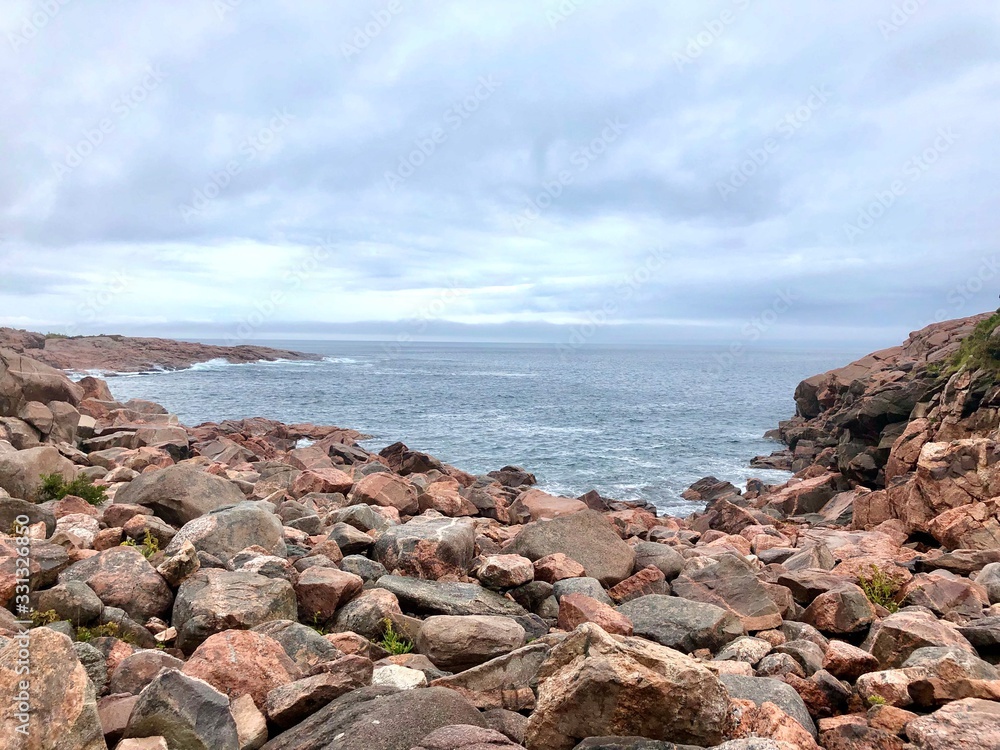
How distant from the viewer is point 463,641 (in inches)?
283

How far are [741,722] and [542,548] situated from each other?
6.49 m

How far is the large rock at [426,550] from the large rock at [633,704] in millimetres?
4924

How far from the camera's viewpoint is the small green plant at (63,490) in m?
12.5

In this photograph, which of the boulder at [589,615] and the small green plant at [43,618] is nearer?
the small green plant at [43,618]

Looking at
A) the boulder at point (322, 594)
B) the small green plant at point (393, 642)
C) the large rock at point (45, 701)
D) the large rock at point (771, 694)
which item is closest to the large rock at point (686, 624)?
the large rock at point (771, 694)

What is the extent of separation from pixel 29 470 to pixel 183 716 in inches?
403

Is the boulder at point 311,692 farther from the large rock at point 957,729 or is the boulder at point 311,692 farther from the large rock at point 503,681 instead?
the large rock at point 957,729

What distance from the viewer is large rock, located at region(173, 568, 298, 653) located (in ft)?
23.2

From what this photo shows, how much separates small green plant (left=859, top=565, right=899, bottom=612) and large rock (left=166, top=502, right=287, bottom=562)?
9392mm

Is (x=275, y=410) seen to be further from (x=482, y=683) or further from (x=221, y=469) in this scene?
(x=482, y=683)

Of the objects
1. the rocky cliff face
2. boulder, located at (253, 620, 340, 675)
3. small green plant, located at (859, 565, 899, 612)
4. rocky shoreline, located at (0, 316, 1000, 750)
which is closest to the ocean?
the rocky cliff face

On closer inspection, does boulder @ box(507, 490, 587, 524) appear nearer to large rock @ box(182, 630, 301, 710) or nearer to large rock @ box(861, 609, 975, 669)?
large rock @ box(861, 609, 975, 669)

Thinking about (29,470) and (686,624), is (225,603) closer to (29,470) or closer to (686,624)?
(686,624)

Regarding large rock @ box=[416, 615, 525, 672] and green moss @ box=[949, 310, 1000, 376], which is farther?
green moss @ box=[949, 310, 1000, 376]
